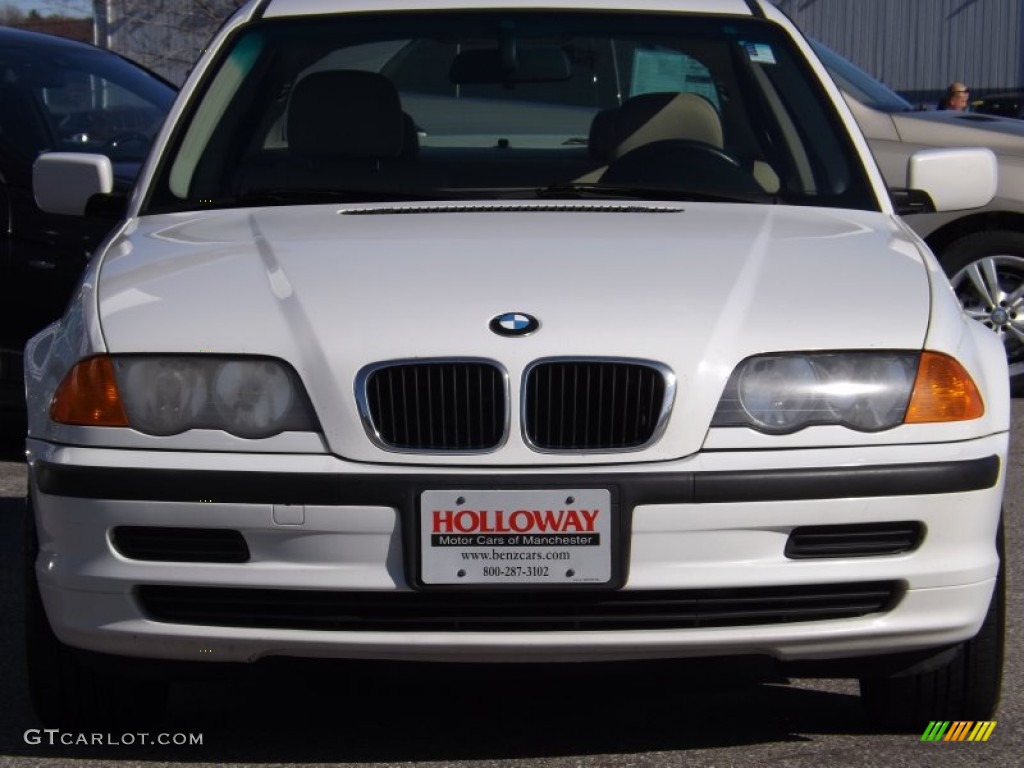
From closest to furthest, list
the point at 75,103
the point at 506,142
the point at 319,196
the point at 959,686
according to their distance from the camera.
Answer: the point at 959,686, the point at 319,196, the point at 506,142, the point at 75,103

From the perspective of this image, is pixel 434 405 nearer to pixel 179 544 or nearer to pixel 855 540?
pixel 179 544

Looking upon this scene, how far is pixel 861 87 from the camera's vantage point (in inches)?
372

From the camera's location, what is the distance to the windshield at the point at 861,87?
9289 mm

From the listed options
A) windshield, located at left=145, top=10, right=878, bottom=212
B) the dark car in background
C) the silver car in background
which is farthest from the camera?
the silver car in background

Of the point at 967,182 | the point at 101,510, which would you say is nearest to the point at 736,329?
the point at 101,510

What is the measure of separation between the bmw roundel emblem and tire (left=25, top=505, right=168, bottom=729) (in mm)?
973

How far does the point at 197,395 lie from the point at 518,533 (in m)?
0.63

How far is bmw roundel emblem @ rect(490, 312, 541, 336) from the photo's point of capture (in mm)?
3373

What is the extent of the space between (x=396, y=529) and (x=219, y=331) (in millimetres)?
503

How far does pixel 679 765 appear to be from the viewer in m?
3.59

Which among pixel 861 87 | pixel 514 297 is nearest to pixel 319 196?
pixel 514 297

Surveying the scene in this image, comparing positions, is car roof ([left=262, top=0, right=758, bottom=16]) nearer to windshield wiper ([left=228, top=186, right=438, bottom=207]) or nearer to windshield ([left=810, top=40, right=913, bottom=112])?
windshield wiper ([left=228, top=186, right=438, bottom=207])

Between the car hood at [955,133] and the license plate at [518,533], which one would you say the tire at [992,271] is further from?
the license plate at [518,533]

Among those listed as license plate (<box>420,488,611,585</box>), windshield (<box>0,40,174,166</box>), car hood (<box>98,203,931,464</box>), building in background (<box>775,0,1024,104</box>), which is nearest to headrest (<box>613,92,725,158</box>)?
car hood (<box>98,203,931,464</box>)
